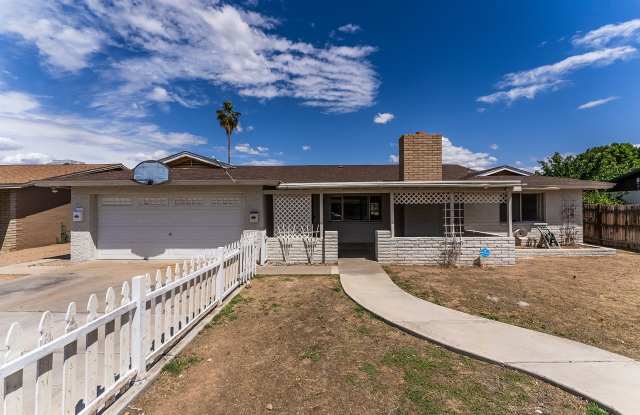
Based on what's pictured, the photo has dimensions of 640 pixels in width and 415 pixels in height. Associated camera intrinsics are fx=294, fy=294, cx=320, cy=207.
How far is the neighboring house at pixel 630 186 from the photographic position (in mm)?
17375

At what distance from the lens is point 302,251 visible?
392 inches

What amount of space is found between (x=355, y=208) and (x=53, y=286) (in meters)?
11.4

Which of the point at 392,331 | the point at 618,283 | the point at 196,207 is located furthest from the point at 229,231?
the point at 618,283

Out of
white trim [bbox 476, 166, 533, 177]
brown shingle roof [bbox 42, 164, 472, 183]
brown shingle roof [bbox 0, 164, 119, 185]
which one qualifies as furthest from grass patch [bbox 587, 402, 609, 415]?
brown shingle roof [bbox 0, 164, 119, 185]

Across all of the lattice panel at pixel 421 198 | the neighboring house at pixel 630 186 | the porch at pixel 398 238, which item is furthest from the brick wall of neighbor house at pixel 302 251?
the neighboring house at pixel 630 186

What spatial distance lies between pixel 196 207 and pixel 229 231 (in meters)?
1.52

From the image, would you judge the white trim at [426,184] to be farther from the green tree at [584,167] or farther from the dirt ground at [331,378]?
the green tree at [584,167]

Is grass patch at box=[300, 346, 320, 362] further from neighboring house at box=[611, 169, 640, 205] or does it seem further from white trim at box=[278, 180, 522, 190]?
neighboring house at box=[611, 169, 640, 205]

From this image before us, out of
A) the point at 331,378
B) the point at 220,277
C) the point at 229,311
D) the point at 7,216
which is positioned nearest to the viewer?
the point at 331,378

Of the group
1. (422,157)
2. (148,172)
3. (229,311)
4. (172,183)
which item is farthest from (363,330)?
(148,172)

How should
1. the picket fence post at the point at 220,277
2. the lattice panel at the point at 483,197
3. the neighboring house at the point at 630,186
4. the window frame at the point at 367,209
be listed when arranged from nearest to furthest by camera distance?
Result: the picket fence post at the point at 220,277, the lattice panel at the point at 483,197, the window frame at the point at 367,209, the neighboring house at the point at 630,186

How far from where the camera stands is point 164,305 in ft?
12.4

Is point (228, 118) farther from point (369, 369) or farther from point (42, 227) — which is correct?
point (369, 369)

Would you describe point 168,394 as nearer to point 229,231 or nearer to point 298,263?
point 298,263
